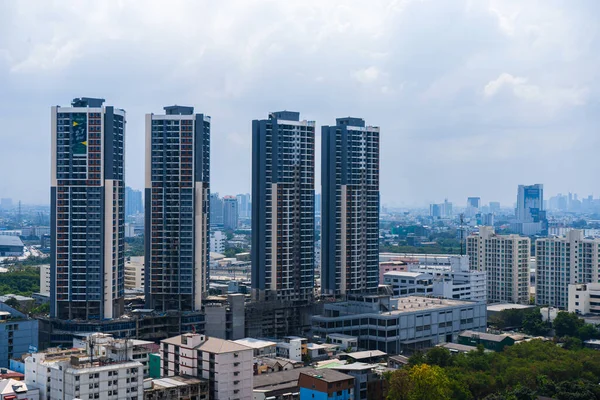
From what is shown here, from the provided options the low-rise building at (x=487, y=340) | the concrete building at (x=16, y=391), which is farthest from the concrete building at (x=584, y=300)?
the concrete building at (x=16, y=391)

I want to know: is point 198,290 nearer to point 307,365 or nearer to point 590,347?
point 307,365

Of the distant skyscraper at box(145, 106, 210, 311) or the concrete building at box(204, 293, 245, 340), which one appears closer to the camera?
the concrete building at box(204, 293, 245, 340)

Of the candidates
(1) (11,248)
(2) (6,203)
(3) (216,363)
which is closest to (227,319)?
(3) (216,363)

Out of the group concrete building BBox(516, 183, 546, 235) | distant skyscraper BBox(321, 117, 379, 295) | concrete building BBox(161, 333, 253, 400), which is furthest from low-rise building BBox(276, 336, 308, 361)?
concrete building BBox(516, 183, 546, 235)

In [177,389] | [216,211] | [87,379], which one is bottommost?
[177,389]

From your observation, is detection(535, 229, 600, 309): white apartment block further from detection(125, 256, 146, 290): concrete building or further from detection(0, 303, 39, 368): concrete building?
detection(0, 303, 39, 368): concrete building

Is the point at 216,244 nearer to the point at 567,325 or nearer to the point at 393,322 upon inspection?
the point at 393,322

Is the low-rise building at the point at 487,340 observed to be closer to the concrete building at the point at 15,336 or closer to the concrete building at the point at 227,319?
the concrete building at the point at 227,319
